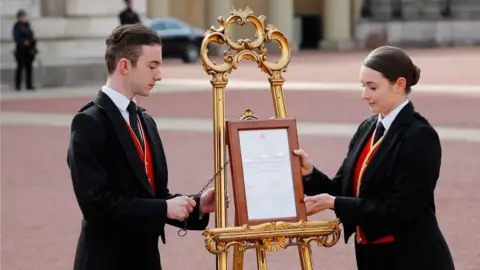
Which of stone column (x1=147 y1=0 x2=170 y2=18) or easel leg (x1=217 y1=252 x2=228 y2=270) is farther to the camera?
stone column (x1=147 y1=0 x2=170 y2=18)

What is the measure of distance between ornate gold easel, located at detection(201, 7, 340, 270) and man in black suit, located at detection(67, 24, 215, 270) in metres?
0.22

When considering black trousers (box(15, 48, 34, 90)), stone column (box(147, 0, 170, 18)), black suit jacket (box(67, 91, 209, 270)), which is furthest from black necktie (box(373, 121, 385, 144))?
stone column (box(147, 0, 170, 18))

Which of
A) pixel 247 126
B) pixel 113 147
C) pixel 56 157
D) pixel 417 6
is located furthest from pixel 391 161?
pixel 417 6

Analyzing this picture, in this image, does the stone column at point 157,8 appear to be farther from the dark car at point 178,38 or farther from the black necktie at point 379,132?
the black necktie at point 379,132

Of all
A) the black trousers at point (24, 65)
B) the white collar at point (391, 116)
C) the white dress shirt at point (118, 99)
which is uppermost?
the white dress shirt at point (118, 99)

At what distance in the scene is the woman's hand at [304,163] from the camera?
15.7ft

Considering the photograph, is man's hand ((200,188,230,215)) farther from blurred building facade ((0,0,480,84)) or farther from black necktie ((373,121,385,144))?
blurred building facade ((0,0,480,84))

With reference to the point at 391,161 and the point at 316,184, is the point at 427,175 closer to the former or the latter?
the point at 391,161

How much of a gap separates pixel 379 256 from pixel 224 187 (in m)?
0.68

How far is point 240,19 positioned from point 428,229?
45.1 inches

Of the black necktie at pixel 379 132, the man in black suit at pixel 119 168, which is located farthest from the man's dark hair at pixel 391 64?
the man in black suit at pixel 119 168

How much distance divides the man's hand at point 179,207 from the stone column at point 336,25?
47465 mm

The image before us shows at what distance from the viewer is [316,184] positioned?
495 cm

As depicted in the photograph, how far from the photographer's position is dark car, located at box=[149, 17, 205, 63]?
39.5 m
